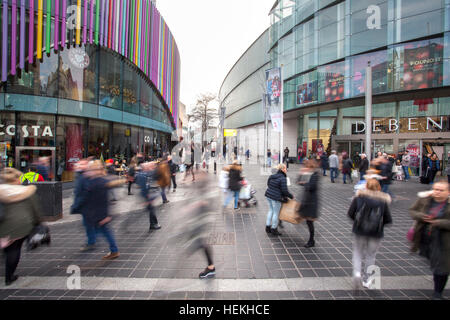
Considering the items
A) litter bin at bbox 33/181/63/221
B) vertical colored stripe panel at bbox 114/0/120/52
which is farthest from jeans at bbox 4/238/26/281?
vertical colored stripe panel at bbox 114/0/120/52

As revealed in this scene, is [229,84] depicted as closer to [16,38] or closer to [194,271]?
[16,38]

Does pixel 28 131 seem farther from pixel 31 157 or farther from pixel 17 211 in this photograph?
pixel 17 211

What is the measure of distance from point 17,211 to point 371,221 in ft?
16.5

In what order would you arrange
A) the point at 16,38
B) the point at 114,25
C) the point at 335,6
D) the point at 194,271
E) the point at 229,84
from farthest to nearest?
the point at 229,84 < the point at 335,6 < the point at 114,25 < the point at 16,38 < the point at 194,271

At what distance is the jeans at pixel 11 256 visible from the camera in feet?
11.2

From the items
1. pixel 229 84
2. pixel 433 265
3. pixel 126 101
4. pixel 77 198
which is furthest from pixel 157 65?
pixel 229 84

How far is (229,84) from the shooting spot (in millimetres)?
57750

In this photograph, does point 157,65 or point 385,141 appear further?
point 157,65

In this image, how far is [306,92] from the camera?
77.7ft

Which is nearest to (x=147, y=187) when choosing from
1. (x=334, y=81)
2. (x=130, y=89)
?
(x=130, y=89)

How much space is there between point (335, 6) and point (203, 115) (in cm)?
2831

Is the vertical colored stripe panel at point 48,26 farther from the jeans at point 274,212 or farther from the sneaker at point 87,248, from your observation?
the jeans at point 274,212

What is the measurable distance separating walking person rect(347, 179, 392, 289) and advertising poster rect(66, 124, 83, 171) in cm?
1404

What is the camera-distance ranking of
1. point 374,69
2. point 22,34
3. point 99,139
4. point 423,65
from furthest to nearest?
1. point 374,69
2. point 423,65
3. point 99,139
4. point 22,34
